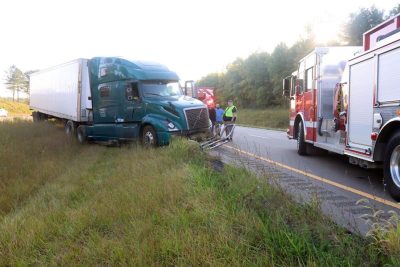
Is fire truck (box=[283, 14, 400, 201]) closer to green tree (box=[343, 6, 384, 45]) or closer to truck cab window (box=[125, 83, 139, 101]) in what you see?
truck cab window (box=[125, 83, 139, 101])

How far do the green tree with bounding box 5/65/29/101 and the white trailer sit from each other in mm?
100678

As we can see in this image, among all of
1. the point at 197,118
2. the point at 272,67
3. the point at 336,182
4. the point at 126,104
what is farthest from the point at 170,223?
the point at 272,67

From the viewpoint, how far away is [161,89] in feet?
45.2

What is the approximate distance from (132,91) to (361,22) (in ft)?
114

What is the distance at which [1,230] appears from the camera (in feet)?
18.9

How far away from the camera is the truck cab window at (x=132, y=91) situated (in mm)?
13477

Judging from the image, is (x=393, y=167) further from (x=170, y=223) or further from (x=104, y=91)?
(x=104, y=91)

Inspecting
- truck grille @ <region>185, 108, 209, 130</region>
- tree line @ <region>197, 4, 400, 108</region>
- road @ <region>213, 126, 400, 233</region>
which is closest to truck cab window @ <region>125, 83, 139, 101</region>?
truck grille @ <region>185, 108, 209, 130</region>

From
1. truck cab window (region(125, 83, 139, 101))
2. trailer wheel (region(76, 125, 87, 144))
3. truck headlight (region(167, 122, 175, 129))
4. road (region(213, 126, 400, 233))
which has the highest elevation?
truck cab window (region(125, 83, 139, 101))

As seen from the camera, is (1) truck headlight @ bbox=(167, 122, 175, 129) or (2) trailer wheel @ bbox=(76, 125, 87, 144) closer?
(1) truck headlight @ bbox=(167, 122, 175, 129)

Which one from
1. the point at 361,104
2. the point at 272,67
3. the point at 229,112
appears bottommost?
the point at 229,112

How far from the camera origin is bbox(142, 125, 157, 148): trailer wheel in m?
12.3

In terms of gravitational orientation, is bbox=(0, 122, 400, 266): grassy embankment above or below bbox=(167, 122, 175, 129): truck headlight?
below

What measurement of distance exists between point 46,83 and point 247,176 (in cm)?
1929
